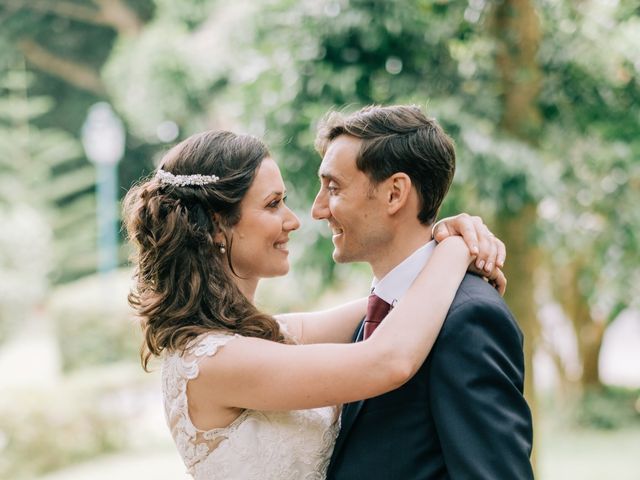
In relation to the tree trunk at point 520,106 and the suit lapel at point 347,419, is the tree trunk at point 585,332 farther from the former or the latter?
the suit lapel at point 347,419

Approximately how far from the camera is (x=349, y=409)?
101 inches

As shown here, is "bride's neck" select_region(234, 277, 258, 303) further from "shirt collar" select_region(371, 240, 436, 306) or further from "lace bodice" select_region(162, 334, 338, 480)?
"shirt collar" select_region(371, 240, 436, 306)

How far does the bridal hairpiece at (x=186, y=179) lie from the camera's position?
2.63 meters

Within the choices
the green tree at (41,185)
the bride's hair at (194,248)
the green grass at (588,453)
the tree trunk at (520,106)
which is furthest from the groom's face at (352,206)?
the green tree at (41,185)

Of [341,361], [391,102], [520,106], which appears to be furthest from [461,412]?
[520,106]

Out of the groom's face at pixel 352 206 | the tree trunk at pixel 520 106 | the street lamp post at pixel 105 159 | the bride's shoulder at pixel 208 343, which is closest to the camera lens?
the bride's shoulder at pixel 208 343

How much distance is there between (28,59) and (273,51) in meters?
16.2

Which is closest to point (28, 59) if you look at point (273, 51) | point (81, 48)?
point (81, 48)

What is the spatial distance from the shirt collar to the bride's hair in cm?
35

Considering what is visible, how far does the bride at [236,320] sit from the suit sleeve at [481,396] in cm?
9

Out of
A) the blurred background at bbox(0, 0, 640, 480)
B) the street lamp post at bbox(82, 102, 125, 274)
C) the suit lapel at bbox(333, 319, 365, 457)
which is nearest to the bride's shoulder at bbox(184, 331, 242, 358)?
the suit lapel at bbox(333, 319, 365, 457)

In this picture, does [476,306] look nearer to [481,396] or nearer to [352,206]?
[481,396]

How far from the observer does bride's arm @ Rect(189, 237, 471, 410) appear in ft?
7.44

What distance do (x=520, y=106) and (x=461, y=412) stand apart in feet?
11.7
